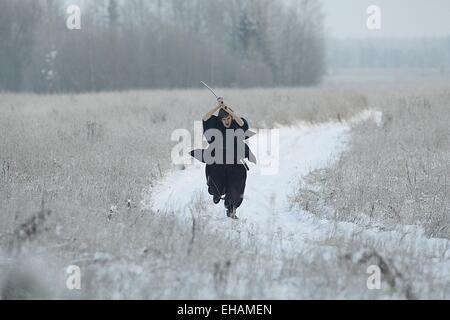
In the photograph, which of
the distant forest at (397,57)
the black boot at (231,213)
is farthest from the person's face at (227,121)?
the distant forest at (397,57)

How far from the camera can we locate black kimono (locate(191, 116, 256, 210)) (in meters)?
6.83

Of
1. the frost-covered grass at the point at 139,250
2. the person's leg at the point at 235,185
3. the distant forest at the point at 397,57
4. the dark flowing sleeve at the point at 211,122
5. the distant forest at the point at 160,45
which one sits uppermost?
the distant forest at the point at 397,57

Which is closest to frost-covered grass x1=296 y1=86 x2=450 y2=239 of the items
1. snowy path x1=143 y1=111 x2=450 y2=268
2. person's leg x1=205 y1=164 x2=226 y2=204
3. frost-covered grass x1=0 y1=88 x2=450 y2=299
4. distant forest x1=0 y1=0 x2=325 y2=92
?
frost-covered grass x1=0 y1=88 x2=450 y2=299

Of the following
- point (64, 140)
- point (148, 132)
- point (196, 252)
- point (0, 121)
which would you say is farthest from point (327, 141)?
point (196, 252)

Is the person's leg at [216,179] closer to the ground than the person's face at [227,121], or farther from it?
closer to the ground

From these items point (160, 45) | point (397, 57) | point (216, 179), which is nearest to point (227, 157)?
point (216, 179)

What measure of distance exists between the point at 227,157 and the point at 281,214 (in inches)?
55.3

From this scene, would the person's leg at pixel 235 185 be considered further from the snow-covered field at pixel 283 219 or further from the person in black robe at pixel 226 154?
the snow-covered field at pixel 283 219

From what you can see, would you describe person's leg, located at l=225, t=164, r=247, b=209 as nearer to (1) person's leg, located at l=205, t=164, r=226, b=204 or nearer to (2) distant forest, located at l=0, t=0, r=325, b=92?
(1) person's leg, located at l=205, t=164, r=226, b=204

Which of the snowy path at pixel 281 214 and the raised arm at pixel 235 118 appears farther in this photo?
the raised arm at pixel 235 118

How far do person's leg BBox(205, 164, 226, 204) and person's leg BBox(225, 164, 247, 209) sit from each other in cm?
12

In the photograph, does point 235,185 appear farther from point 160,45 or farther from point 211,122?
point 160,45

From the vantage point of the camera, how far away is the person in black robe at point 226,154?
681 cm
